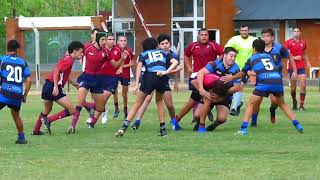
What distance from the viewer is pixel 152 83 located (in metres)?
14.9

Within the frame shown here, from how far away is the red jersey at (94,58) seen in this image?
16.3m

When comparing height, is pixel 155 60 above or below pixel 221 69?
above

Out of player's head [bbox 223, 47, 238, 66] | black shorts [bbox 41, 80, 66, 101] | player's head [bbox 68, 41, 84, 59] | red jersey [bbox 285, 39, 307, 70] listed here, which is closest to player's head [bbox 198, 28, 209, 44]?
player's head [bbox 223, 47, 238, 66]

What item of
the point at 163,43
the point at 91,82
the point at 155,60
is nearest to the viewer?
the point at 155,60

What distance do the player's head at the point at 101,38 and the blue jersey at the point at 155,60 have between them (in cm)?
146

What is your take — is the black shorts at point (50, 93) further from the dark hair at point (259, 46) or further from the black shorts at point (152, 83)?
the dark hair at point (259, 46)

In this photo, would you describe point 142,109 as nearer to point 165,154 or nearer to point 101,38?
point 101,38

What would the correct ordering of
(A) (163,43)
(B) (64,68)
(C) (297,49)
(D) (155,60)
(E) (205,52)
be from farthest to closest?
(C) (297,49), (E) (205,52), (B) (64,68), (A) (163,43), (D) (155,60)

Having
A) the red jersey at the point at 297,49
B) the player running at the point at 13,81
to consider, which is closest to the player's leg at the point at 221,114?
the player running at the point at 13,81

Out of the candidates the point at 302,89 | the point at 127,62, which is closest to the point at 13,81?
the point at 127,62

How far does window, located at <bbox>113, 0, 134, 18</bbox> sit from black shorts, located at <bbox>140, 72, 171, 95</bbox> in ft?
117

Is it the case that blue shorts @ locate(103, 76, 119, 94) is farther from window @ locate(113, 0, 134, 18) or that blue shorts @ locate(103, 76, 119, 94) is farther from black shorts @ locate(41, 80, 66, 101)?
window @ locate(113, 0, 134, 18)

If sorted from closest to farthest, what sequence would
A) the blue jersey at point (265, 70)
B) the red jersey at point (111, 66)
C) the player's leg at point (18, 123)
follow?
the player's leg at point (18, 123) < the blue jersey at point (265, 70) < the red jersey at point (111, 66)

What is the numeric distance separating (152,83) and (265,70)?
2022 millimetres
